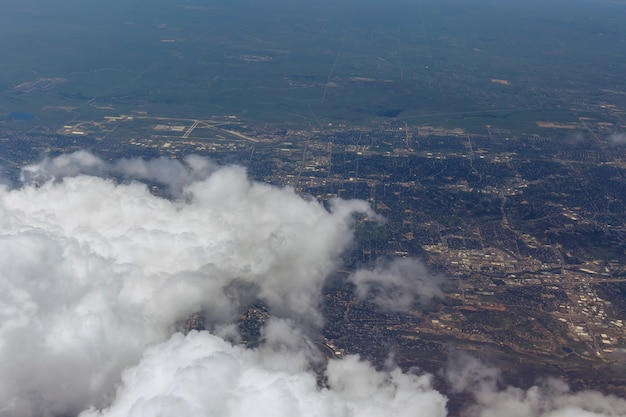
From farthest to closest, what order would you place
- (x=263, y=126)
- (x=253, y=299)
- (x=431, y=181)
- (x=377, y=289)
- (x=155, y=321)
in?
(x=263, y=126) → (x=431, y=181) → (x=377, y=289) → (x=253, y=299) → (x=155, y=321)

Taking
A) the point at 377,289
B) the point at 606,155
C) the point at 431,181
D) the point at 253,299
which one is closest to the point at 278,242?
the point at 253,299

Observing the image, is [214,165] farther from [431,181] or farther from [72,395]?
[72,395]

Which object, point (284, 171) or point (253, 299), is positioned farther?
point (284, 171)

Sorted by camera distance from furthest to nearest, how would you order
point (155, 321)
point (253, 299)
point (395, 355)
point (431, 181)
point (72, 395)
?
point (431, 181) < point (253, 299) < point (395, 355) < point (155, 321) < point (72, 395)

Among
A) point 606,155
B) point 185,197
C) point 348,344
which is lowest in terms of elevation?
point 348,344

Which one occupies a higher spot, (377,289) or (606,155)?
(606,155)

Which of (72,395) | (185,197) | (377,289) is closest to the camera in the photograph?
(72,395)

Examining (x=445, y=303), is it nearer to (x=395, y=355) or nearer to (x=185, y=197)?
(x=395, y=355)

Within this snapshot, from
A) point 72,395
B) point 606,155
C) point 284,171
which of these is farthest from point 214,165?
point 606,155

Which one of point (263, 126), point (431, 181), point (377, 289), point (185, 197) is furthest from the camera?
point (263, 126)
